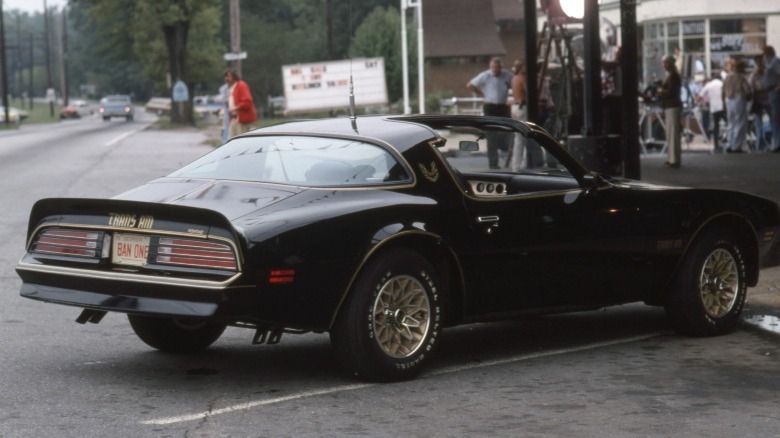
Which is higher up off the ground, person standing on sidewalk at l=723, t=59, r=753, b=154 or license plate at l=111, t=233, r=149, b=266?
person standing on sidewalk at l=723, t=59, r=753, b=154

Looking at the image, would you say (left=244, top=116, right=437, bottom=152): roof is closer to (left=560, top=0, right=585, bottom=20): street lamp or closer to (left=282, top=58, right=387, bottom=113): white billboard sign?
(left=560, top=0, right=585, bottom=20): street lamp

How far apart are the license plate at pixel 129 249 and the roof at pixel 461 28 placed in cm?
6898

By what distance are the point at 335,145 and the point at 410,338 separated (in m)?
1.16

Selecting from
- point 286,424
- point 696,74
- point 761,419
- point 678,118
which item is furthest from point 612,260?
point 696,74

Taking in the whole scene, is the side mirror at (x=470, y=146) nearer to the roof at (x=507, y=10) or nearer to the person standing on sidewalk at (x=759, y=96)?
the person standing on sidewalk at (x=759, y=96)

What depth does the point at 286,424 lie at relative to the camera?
238 inches

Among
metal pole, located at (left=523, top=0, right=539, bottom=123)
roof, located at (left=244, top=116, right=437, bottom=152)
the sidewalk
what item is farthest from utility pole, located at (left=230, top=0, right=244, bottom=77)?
roof, located at (left=244, top=116, right=437, bottom=152)

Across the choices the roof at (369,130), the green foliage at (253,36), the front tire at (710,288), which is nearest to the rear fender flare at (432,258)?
the roof at (369,130)

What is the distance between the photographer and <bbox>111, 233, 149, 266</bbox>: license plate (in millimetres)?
6715

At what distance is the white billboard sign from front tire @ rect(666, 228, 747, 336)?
36910mm

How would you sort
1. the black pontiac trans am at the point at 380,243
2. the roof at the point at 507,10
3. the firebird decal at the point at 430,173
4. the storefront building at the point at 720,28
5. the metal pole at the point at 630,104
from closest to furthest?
the black pontiac trans am at the point at 380,243, the firebird decal at the point at 430,173, the metal pole at the point at 630,104, the storefront building at the point at 720,28, the roof at the point at 507,10

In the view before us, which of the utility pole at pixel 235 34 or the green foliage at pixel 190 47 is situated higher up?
the green foliage at pixel 190 47

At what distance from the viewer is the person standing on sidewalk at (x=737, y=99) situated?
25250 millimetres

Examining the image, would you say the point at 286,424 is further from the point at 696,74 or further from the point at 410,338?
the point at 696,74
